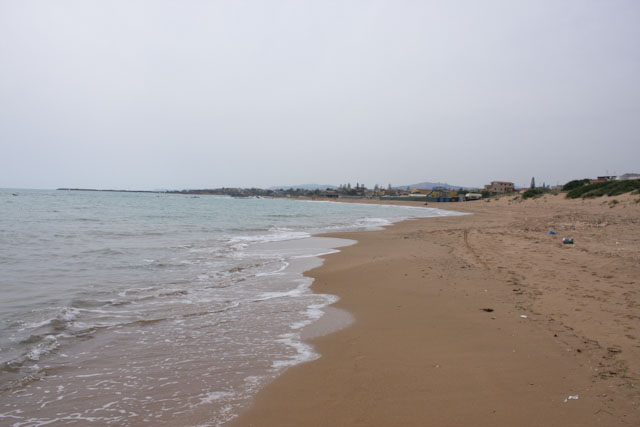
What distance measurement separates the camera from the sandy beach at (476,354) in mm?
2807

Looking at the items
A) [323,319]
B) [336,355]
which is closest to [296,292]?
[323,319]

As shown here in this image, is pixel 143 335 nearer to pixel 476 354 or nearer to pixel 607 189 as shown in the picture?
pixel 476 354

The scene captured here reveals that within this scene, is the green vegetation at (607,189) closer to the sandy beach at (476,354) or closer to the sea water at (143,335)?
the sandy beach at (476,354)

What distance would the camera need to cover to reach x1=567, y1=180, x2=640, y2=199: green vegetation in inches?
1412

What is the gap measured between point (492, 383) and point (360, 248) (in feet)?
32.0

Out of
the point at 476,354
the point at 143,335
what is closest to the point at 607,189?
the point at 476,354

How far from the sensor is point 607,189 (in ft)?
127

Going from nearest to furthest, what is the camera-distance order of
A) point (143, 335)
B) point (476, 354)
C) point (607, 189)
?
point (476, 354) < point (143, 335) < point (607, 189)

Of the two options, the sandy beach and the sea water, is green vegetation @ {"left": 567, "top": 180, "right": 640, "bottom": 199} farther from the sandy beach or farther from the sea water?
the sea water

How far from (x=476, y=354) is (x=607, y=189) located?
4603cm

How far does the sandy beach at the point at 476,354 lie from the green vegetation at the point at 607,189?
36.8m

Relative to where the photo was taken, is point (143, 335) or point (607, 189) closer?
point (143, 335)

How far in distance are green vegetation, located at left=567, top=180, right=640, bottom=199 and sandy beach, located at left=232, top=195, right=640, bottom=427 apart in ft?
121

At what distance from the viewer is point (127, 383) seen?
3.42 meters
